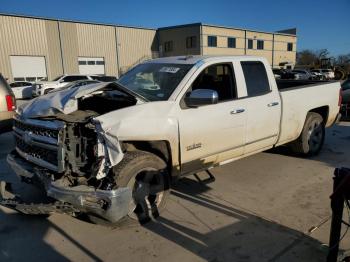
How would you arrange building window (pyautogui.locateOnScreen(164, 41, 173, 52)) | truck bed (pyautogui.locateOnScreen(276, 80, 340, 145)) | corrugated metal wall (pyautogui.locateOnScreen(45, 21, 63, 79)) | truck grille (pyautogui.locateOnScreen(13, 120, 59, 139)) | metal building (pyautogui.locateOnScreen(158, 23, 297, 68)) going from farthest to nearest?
1. building window (pyautogui.locateOnScreen(164, 41, 173, 52))
2. metal building (pyautogui.locateOnScreen(158, 23, 297, 68))
3. corrugated metal wall (pyautogui.locateOnScreen(45, 21, 63, 79))
4. truck bed (pyautogui.locateOnScreen(276, 80, 340, 145))
5. truck grille (pyautogui.locateOnScreen(13, 120, 59, 139))

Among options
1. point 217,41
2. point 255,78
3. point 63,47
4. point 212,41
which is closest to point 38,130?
point 255,78

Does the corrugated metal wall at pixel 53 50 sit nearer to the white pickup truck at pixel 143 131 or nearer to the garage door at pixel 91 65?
the garage door at pixel 91 65

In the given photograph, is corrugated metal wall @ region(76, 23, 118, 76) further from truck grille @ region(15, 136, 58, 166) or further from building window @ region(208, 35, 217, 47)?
truck grille @ region(15, 136, 58, 166)

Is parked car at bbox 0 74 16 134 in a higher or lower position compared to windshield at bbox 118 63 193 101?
lower

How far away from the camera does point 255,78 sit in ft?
17.5

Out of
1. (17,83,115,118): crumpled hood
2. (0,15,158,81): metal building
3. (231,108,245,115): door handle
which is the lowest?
(231,108,245,115): door handle

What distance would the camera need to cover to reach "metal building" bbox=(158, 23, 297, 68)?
156 feet

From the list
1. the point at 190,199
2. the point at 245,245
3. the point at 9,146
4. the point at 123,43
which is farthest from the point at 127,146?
the point at 123,43

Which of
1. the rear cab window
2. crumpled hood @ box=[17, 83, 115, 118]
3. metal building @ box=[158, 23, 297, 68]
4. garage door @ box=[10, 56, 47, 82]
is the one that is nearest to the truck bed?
the rear cab window

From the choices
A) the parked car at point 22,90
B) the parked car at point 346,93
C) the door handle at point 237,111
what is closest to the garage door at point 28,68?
the parked car at point 22,90

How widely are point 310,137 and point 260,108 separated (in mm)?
2029

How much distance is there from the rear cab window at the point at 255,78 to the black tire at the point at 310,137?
1.48 metres

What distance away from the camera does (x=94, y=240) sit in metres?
3.64

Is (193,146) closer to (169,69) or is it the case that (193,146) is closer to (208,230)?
(208,230)
